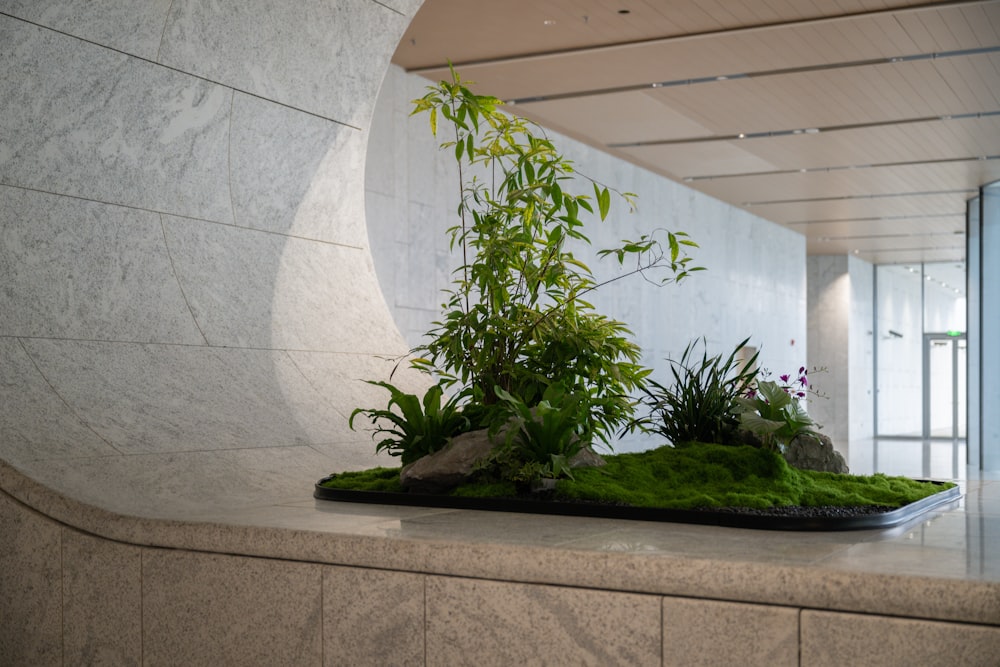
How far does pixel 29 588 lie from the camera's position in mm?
3975

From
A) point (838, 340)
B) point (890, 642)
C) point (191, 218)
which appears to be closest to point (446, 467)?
point (890, 642)

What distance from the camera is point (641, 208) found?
56.0ft

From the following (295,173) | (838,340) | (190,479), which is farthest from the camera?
(838,340)

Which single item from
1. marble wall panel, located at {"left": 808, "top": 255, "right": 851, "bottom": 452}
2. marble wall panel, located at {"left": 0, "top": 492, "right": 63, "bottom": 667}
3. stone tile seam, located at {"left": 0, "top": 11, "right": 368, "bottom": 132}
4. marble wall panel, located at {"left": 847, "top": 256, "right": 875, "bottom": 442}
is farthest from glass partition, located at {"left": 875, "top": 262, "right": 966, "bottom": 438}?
marble wall panel, located at {"left": 0, "top": 492, "right": 63, "bottom": 667}

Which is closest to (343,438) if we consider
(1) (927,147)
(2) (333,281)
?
(2) (333,281)

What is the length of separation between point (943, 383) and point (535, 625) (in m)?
29.6

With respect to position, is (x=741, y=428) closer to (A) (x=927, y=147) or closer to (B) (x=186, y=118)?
(B) (x=186, y=118)

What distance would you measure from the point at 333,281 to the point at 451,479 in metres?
2.69

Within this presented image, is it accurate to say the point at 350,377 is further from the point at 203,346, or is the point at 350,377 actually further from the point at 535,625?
the point at 535,625

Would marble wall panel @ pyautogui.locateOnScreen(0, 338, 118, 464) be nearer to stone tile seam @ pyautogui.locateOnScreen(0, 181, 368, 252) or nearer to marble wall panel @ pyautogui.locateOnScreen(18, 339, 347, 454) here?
marble wall panel @ pyautogui.locateOnScreen(18, 339, 347, 454)

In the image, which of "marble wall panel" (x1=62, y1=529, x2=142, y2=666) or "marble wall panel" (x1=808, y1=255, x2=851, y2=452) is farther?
"marble wall panel" (x1=808, y1=255, x2=851, y2=452)

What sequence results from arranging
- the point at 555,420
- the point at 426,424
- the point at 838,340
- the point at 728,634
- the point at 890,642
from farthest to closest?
the point at 838,340 → the point at 426,424 → the point at 555,420 → the point at 728,634 → the point at 890,642

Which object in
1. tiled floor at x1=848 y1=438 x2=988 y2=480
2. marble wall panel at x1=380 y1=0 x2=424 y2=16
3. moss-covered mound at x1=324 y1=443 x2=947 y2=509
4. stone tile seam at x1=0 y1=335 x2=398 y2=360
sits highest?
marble wall panel at x1=380 y1=0 x2=424 y2=16

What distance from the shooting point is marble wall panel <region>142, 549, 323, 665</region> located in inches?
132
